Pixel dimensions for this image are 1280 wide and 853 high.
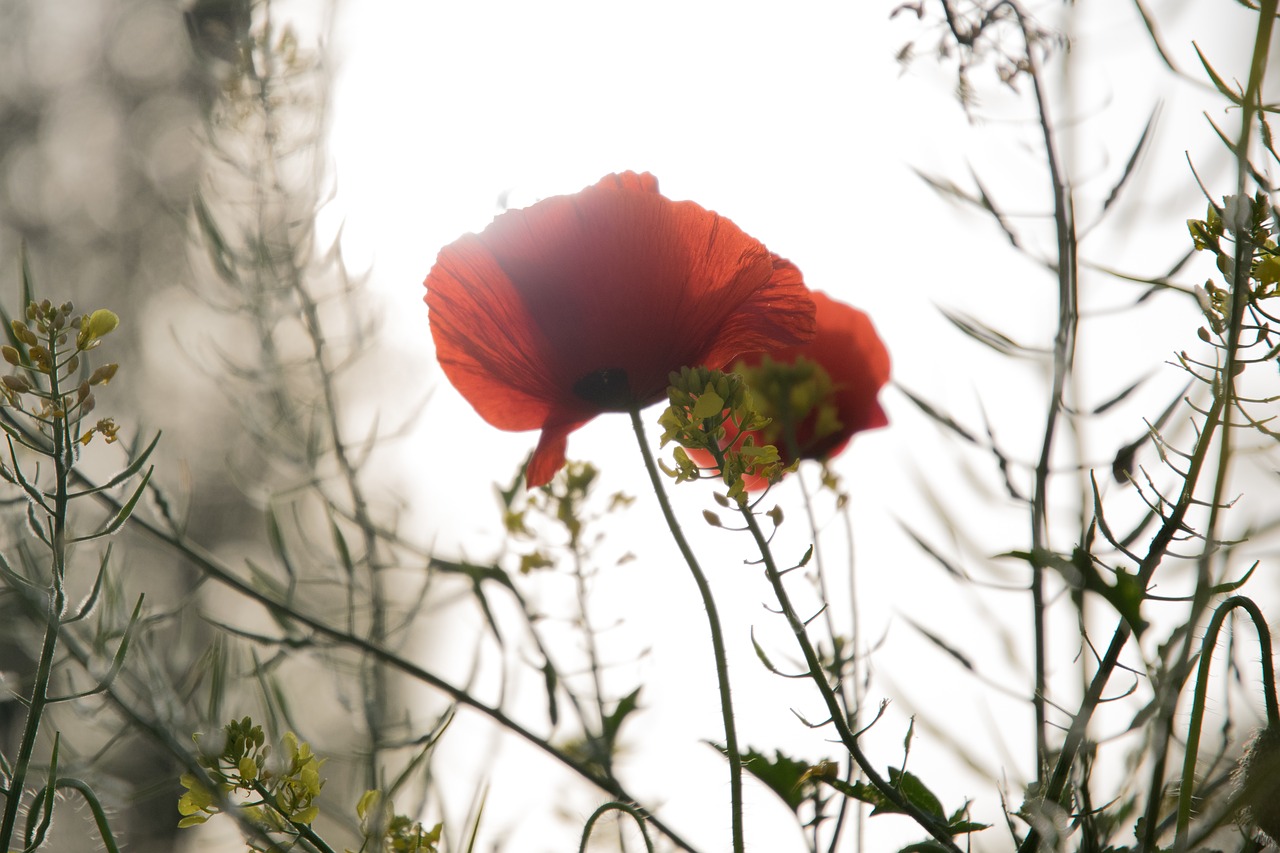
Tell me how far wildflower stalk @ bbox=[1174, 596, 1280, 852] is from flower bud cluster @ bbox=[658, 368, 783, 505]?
0.38 ft

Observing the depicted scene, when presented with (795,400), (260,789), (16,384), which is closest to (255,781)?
(260,789)

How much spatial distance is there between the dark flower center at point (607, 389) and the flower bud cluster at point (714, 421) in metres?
0.05

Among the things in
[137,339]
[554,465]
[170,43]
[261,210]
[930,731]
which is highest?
[170,43]

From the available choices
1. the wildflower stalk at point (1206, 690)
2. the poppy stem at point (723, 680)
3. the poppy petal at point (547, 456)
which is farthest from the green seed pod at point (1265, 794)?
the poppy petal at point (547, 456)

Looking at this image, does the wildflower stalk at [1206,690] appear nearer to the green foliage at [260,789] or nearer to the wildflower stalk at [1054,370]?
the wildflower stalk at [1054,370]

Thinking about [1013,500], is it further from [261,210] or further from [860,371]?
[261,210]

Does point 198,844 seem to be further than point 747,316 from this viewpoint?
Yes

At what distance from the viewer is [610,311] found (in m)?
0.35

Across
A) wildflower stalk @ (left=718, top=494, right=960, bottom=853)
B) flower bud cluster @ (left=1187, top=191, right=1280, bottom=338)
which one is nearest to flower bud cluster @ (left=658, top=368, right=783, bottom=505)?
wildflower stalk @ (left=718, top=494, right=960, bottom=853)

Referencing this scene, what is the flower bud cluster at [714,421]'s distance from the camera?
0.29 metres

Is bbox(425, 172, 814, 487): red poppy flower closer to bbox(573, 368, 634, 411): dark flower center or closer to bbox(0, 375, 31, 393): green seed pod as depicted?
bbox(573, 368, 634, 411): dark flower center

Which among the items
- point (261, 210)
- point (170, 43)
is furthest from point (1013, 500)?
point (170, 43)

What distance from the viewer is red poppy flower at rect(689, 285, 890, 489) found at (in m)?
0.40

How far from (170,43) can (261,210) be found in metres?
3.46
